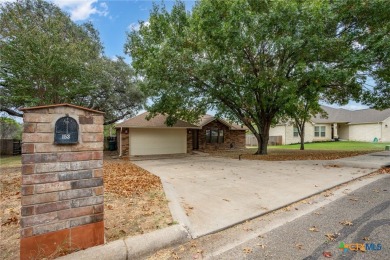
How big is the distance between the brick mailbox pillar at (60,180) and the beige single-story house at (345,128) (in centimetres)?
2847

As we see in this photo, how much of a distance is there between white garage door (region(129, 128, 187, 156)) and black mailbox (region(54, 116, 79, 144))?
579 inches

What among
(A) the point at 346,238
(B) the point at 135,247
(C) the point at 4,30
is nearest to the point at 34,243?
(B) the point at 135,247

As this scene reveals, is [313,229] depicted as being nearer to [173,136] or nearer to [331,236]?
[331,236]

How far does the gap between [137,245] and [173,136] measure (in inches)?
635

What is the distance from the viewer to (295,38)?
35.2 ft

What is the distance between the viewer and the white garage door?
17172 mm

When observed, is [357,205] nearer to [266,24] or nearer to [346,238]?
[346,238]

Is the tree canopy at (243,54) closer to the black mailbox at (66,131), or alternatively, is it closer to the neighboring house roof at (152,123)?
the neighboring house roof at (152,123)

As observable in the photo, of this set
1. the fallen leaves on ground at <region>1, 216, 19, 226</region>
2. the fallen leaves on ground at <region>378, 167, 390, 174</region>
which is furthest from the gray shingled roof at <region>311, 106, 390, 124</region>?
the fallen leaves on ground at <region>1, 216, 19, 226</region>

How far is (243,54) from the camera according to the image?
12344 mm

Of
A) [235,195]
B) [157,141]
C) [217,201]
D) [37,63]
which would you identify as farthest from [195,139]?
[217,201]

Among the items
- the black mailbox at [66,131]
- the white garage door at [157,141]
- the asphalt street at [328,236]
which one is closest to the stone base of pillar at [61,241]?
the black mailbox at [66,131]

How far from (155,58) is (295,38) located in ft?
23.4

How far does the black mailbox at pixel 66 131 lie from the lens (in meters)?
2.57
